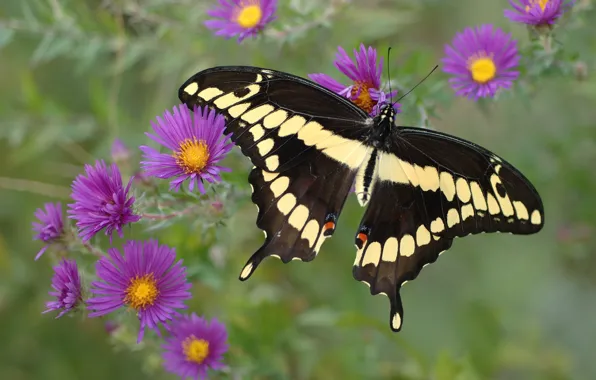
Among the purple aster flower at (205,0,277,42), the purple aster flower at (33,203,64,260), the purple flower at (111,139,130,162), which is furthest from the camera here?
the purple flower at (111,139,130,162)

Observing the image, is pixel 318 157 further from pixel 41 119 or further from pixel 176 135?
pixel 41 119

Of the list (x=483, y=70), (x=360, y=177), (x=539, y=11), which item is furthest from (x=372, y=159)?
(x=539, y=11)

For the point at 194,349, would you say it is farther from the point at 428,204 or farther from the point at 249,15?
the point at 249,15

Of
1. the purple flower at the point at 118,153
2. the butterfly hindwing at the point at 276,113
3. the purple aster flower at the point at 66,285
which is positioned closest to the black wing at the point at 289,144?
the butterfly hindwing at the point at 276,113

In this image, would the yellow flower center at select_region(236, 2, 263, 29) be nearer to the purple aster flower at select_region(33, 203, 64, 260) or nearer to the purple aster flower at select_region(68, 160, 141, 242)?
the purple aster flower at select_region(68, 160, 141, 242)

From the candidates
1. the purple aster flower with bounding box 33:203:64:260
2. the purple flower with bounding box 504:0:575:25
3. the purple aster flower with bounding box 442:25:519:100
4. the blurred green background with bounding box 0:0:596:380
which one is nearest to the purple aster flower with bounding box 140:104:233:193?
the blurred green background with bounding box 0:0:596:380

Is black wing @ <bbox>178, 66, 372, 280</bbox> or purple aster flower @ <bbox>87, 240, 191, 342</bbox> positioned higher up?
black wing @ <bbox>178, 66, 372, 280</bbox>

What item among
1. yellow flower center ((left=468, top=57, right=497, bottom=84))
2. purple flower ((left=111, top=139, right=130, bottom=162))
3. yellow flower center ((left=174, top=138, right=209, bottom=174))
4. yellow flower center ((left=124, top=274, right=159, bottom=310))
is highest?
yellow flower center ((left=468, top=57, right=497, bottom=84))

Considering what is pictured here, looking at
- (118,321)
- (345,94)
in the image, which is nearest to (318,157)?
(345,94)
